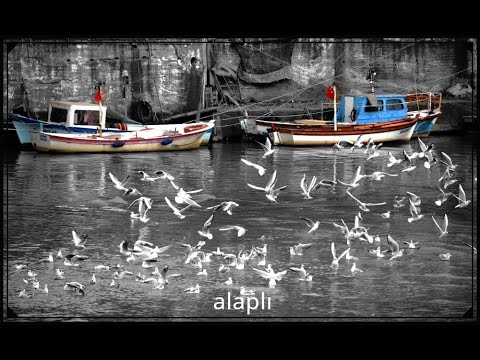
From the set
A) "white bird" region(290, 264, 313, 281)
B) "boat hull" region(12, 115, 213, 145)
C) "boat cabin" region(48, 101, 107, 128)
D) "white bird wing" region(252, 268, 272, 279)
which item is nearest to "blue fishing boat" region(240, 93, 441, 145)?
"boat hull" region(12, 115, 213, 145)

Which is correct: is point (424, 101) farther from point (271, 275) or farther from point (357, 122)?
point (271, 275)

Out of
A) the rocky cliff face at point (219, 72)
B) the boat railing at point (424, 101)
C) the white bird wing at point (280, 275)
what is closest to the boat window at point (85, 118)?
the rocky cliff face at point (219, 72)

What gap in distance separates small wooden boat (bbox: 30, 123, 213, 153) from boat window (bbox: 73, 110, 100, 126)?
958 mm

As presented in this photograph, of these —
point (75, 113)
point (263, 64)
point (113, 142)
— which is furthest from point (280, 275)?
point (263, 64)

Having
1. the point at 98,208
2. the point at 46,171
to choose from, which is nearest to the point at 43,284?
the point at 98,208

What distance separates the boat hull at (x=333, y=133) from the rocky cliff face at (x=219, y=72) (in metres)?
2.61

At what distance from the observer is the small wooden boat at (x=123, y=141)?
2216cm

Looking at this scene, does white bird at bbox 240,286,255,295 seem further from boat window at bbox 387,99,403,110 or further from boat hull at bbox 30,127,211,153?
boat window at bbox 387,99,403,110

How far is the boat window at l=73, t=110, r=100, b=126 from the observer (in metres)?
24.0

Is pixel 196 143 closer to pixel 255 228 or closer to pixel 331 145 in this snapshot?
pixel 331 145

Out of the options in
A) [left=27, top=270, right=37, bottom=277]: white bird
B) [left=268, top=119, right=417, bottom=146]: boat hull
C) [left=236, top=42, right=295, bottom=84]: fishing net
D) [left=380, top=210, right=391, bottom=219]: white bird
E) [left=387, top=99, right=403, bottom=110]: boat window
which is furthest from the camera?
[left=236, top=42, right=295, bottom=84]: fishing net

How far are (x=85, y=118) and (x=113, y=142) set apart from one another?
185cm

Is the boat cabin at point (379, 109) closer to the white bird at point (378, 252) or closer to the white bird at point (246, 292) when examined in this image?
the white bird at point (378, 252)

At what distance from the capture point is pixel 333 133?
24062 millimetres
